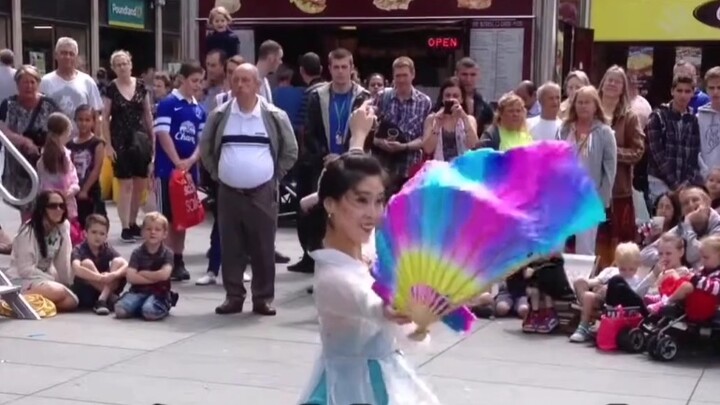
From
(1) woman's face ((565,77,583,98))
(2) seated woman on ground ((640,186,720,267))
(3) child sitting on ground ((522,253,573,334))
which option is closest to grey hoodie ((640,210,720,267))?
(2) seated woman on ground ((640,186,720,267))

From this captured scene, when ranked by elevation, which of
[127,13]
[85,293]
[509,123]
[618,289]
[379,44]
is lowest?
[85,293]

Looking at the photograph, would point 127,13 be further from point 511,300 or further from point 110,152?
point 511,300

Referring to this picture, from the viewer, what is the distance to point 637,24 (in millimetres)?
20297

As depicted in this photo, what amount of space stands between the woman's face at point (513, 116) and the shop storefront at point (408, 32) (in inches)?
228

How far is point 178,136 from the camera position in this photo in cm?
1003

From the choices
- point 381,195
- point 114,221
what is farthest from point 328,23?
point 381,195

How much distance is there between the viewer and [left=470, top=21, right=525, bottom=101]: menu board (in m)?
15.0

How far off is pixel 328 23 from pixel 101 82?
4839 mm

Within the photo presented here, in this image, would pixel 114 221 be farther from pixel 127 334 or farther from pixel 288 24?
pixel 127 334

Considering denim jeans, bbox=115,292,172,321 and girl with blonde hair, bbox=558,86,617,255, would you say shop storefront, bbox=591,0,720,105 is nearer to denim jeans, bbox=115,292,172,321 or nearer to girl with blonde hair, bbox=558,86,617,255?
girl with blonde hair, bbox=558,86,617,255

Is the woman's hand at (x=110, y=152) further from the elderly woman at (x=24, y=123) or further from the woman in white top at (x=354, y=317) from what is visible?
the woman in white top at (x=354, y=317)

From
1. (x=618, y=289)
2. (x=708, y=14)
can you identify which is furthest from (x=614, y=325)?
(x=708, y=14)

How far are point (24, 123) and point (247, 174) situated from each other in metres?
3.32

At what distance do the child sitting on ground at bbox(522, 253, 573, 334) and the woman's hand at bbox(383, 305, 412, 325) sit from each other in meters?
4.83
